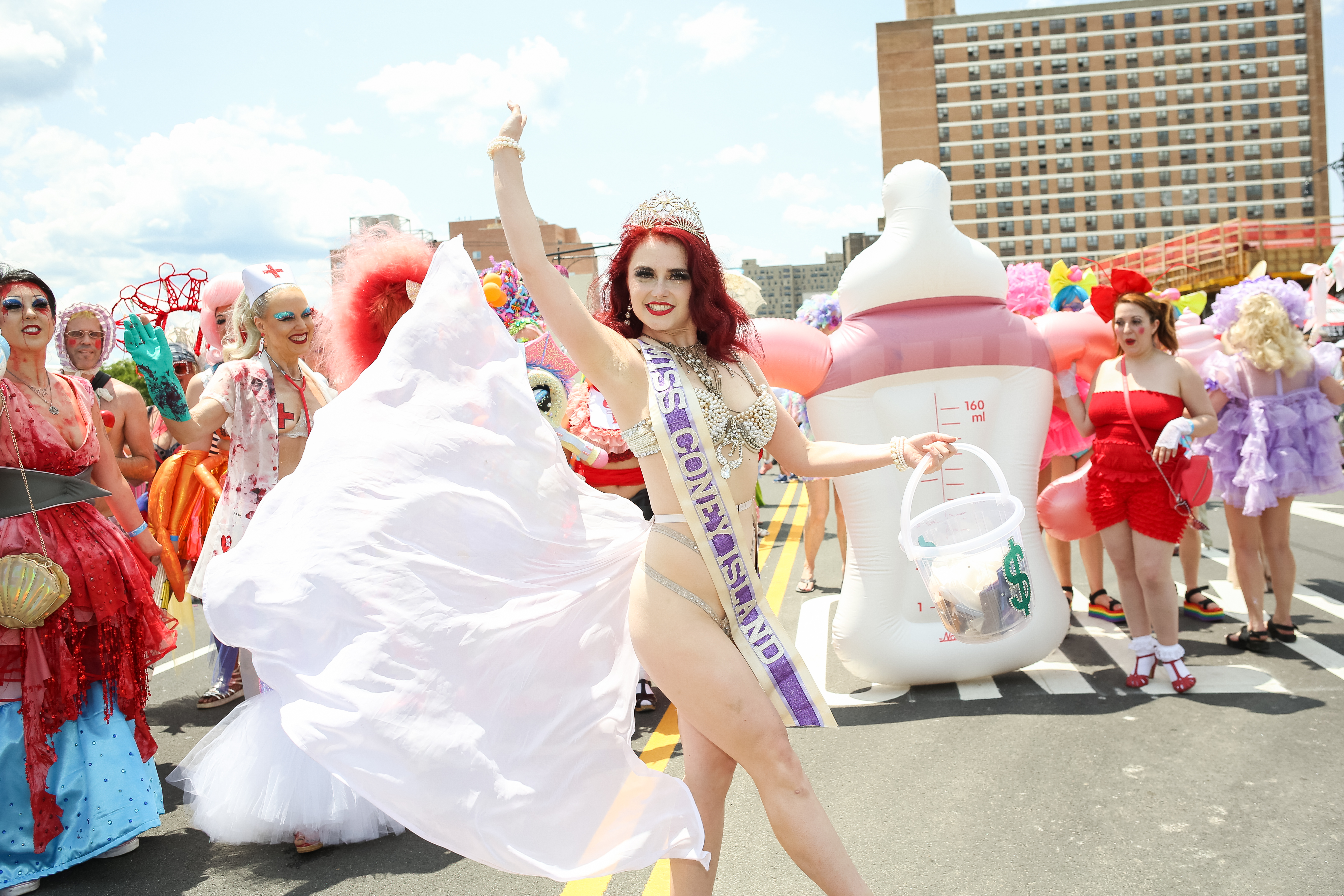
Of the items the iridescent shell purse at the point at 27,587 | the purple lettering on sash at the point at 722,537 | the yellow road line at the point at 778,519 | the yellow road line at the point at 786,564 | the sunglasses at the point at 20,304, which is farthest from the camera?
the yellow road line at the point at 778,519

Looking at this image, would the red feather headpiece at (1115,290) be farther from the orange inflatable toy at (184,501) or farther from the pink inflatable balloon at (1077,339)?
the orange inflatable toy at (184,501)

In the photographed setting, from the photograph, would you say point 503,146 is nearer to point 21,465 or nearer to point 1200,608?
point 21,465

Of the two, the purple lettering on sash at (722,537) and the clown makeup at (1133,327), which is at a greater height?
the clown makeup at (1133,327)

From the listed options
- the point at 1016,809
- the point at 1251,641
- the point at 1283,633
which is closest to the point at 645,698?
the point at 1016,809

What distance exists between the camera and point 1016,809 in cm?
369

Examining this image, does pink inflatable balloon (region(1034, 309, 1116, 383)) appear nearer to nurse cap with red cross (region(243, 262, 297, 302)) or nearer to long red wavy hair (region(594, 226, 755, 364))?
long red wavy hair (region(594, 226, 755, 364))

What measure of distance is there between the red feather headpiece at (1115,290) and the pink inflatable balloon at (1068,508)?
198mm

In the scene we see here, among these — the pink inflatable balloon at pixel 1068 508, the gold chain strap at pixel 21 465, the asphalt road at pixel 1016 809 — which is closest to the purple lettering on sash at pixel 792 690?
the asphalt road at pixel 1016 809

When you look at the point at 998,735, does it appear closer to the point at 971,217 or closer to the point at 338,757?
the point at 338,757

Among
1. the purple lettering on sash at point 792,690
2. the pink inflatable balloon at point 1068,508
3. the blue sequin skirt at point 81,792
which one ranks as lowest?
the blue sequin skirt at point 81,792

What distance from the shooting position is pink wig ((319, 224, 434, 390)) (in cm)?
389

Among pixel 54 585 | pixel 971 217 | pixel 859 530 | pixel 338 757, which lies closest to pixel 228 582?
pixel 338 757

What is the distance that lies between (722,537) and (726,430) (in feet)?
0.98

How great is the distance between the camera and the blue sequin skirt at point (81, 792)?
3613 mm
